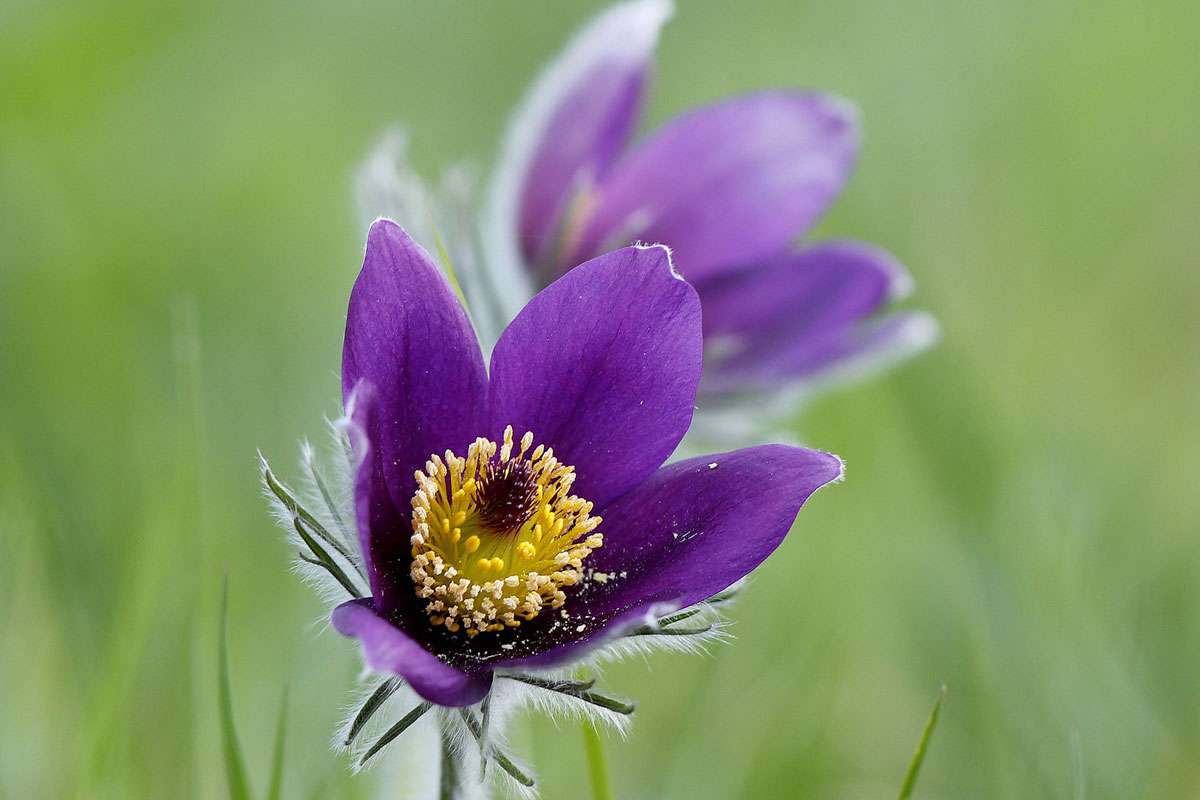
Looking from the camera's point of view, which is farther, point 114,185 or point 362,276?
point 114,185

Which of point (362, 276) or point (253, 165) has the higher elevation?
point (253, 165)

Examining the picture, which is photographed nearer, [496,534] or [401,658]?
[401,658]

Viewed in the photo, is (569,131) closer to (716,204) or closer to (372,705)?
(716,204)

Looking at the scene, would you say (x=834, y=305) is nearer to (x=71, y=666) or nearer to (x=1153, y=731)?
(x=1153, y=731)

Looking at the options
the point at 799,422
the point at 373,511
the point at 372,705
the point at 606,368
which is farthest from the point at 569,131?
the point at 799,422

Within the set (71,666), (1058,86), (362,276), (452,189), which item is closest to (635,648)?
(362,276)

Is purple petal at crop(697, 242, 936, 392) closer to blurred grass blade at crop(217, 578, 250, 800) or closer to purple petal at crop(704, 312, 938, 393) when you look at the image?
purple petal at crop(704, 312, 938, 393)

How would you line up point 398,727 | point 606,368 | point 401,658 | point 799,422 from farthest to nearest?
point 799,422, point 606,368, point 398,727, point 401,658
